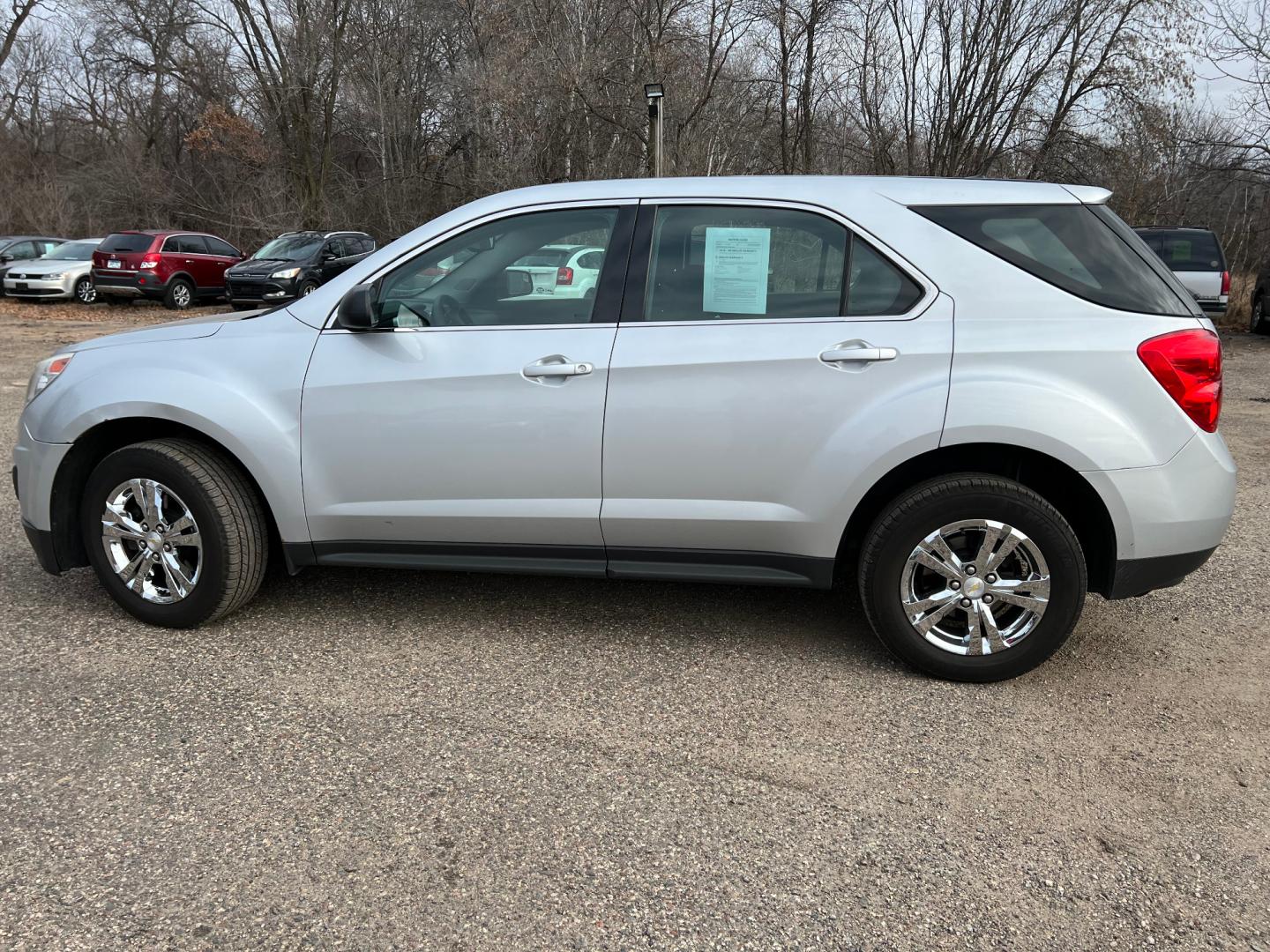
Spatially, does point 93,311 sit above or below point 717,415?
below

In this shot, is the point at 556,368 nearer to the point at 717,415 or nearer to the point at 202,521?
the point at 717,415

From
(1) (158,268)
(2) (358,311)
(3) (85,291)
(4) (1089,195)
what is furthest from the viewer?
(3) (85,291)

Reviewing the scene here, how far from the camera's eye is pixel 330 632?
3.92 metres

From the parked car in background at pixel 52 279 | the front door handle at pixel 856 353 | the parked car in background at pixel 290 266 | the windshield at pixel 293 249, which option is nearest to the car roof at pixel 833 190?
the front door handle at pixel 856 353

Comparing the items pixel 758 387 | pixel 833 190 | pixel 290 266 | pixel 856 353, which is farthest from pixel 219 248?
pixel 856 353

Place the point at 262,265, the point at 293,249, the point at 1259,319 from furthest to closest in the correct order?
the point at 293,249 → the point at 262,265 → the point at 1259,319

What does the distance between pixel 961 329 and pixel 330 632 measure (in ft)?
8.87

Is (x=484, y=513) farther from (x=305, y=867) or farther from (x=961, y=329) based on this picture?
(x=961, y=329)

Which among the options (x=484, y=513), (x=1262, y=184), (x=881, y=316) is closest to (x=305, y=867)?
(x=484, y=513)

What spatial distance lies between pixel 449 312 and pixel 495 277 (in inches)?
8.7

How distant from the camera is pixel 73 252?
2138cm

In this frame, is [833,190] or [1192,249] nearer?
[833,190]

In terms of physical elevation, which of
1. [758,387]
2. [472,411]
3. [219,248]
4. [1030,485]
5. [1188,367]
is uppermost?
[219,248]

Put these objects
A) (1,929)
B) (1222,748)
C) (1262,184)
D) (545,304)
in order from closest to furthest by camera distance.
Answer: (1,929), (1222,748), (545,304), (1262,184)
